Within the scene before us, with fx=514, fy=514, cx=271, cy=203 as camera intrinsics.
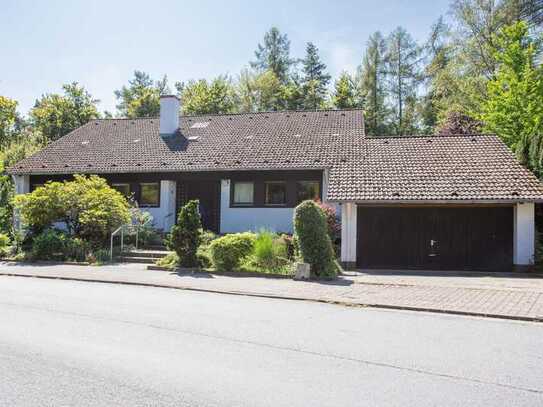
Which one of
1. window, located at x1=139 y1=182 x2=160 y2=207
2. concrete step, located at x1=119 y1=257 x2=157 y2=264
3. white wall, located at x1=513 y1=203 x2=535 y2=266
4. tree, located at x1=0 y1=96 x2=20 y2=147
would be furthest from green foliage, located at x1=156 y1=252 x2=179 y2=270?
tree, located at x1=0 y1=96 x2=20 y2=147

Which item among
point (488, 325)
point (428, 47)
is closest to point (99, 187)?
point (488, 325)

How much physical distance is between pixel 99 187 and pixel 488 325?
16782mm

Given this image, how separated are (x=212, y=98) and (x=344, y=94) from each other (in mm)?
11964

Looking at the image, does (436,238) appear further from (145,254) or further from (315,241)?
(145,254)

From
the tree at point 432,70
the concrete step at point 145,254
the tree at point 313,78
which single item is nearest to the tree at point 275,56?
the tree at point 313,78

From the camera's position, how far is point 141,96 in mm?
53219

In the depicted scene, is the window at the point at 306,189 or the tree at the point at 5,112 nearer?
the window at the point at 306,189

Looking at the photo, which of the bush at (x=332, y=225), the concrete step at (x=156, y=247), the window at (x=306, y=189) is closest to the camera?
the bush at (x=332, y=225)

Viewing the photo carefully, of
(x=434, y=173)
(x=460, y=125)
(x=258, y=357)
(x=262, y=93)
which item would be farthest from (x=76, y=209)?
(x=262, y=93)

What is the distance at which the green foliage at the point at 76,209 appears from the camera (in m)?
19.7

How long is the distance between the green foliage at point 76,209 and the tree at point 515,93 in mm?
19189

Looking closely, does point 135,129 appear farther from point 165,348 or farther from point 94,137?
point 165,348

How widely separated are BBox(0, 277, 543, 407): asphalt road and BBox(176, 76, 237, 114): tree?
38.2 meters

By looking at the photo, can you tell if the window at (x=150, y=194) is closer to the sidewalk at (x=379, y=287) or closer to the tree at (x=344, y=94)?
the sidewalk at (x=379, y=287)
